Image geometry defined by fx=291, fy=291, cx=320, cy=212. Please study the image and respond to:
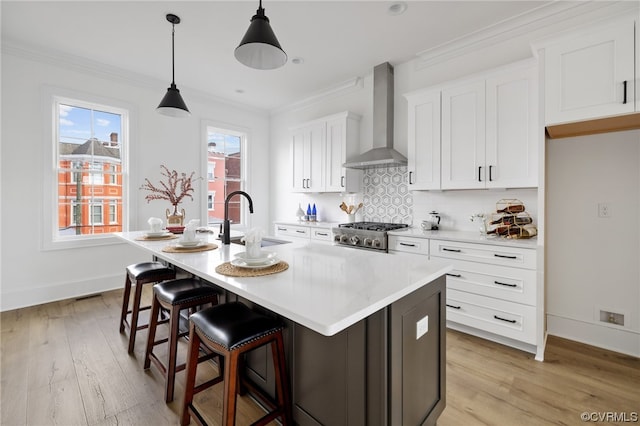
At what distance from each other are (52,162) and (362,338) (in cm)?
431

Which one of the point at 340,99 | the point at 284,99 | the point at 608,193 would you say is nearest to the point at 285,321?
the point at 608,193

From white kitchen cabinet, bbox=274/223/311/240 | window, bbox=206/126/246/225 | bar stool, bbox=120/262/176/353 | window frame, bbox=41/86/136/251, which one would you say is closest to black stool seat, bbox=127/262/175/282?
bar stool, bbox=120/262/176/353

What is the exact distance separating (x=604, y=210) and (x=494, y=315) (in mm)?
1282

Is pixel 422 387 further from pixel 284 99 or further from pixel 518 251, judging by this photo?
pixel 284 99

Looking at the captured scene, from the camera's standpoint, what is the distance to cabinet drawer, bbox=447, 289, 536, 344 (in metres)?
2.36

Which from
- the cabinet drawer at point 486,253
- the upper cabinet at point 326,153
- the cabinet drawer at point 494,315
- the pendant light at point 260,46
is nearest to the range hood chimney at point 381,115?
the upper cabinet at point 326,153

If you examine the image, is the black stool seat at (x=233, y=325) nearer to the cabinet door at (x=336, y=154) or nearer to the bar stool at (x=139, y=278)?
the bar stool at (x=139, y=278)

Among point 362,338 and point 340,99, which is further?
point 340,99

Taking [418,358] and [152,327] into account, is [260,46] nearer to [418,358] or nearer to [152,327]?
[418,358]

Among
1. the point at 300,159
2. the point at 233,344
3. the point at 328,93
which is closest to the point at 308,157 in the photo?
the point at 300,159

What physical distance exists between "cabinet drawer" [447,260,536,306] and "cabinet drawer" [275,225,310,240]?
2.17 metres

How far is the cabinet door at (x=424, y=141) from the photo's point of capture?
3.13 metres

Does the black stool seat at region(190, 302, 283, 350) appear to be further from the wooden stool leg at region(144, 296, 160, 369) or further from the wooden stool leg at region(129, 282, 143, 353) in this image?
the wooden stool leg at region(129, 282, 143, 353)

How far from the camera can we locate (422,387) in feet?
4.72
